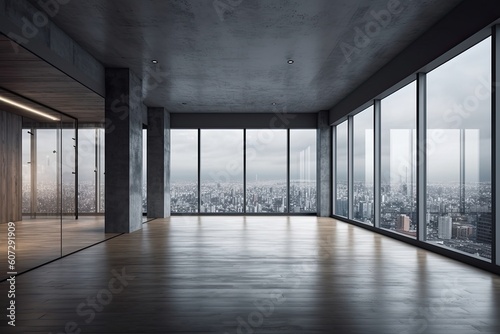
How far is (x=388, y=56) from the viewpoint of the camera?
6789 millimetres

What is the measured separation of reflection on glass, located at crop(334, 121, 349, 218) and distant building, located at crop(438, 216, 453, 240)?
477 centimetres

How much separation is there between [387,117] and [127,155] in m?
5.48

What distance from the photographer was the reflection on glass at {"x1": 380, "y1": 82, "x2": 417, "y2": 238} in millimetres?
6613

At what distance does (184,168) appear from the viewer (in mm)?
12414

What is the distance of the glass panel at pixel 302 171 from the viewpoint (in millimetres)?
12453

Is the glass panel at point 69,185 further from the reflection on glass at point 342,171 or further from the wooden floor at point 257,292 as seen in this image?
the reflection on glass at point 342,171

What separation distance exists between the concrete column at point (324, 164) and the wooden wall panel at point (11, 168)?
8.56 m

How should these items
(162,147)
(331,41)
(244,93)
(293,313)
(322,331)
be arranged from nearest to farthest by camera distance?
1. (322,331)
2. (293,313)
3. (331,41)
4. (244,93)
5. (162,147)

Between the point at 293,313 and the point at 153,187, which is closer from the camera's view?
the point at 293,313

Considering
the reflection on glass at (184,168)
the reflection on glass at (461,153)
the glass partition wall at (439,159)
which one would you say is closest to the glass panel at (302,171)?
the reflection on glass at (184,168)

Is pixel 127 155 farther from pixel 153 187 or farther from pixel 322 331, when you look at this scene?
pixel 322 331

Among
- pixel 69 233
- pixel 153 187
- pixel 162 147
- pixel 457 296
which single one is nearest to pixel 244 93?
pixel 162 147

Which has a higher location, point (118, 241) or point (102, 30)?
point (102, 30)

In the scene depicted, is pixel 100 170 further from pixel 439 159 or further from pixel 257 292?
pixel 439 159
